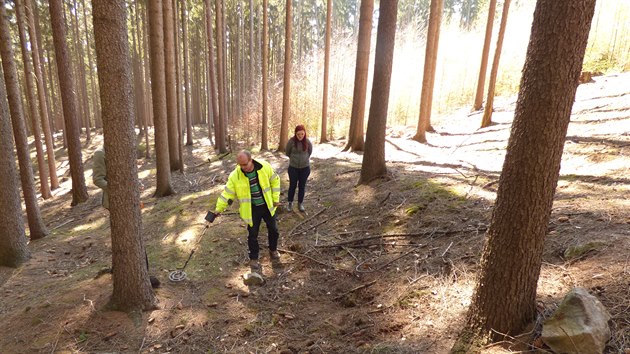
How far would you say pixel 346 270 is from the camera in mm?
5156

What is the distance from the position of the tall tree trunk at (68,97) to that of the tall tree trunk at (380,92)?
327 inches

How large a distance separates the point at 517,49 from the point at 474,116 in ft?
19.3

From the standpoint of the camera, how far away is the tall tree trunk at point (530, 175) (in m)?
2.39

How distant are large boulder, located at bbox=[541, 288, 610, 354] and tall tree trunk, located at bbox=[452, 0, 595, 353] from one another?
9.3 inches

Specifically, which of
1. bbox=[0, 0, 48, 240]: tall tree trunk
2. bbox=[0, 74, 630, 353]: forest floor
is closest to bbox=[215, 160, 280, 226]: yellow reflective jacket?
bbox=[0, 74, 630, 353]: forest floor

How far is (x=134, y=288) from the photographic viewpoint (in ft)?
14.5

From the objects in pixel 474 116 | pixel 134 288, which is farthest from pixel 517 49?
pixel 134 288

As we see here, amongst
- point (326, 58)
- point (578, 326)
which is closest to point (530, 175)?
point (578, 326)

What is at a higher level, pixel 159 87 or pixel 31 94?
pixel 159 87

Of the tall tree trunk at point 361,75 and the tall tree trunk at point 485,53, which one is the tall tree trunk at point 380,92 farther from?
the tall tree trunk at point 485,53

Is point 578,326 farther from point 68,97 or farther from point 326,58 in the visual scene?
point 326,58

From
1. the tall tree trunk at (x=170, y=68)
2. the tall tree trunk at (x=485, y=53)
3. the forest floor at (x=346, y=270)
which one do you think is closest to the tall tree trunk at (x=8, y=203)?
the forest floor at (x=346, y=270)

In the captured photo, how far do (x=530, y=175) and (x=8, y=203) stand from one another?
7977 mm

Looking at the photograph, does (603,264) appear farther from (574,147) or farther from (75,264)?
(75,264)
